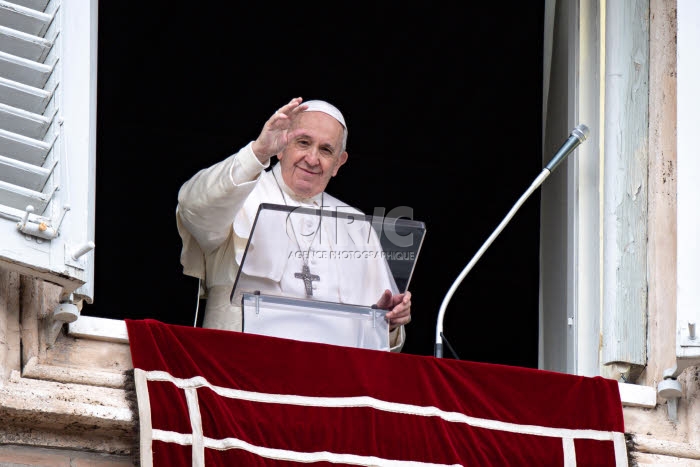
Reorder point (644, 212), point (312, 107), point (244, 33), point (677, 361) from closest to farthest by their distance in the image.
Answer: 1. point (677, 361)
2. point (644, 212)
3. point (312, 107)
4. point (244, 33)

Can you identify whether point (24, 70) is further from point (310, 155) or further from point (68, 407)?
point (310, 155)

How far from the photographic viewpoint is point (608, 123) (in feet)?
20.9

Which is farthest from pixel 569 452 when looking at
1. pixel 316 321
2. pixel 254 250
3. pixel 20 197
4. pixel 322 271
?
pixel 20 197

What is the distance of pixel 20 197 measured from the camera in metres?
5.11

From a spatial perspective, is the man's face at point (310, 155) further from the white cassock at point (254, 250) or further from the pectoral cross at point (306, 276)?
the pectoral cross at point (306, 276)

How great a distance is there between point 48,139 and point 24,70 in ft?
0.80

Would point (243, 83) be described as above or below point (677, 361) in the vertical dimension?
above

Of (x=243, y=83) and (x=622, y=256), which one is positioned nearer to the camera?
(x=622, y=256)

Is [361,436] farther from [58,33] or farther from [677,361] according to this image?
[58,33]

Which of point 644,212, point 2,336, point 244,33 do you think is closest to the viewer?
point 2,336

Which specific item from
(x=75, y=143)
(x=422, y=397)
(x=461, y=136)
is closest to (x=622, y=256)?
(x=422, y=397)

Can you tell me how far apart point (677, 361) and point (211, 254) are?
175cm

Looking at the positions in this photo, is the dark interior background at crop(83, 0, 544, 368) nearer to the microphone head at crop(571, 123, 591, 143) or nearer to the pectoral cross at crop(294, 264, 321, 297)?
the microphone head at crop(571, 123, 591, 143)

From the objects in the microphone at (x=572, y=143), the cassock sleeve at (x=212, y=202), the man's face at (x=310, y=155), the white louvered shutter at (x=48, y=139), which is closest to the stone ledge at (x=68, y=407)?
the white louvered shutter at (x=48, y=139)
